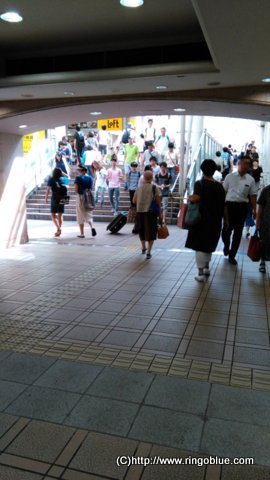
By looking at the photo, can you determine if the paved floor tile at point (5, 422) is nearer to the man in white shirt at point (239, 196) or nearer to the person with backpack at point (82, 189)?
the man in white shirt at point (239, 196)

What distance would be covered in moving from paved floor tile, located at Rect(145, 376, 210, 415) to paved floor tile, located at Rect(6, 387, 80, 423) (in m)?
0.59

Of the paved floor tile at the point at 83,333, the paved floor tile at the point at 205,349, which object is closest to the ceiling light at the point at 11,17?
the paved floor tile at the point at 83,333

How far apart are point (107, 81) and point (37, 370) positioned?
4.19m

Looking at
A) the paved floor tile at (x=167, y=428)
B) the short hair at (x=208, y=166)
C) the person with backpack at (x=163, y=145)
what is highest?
the person with backpack at (x=163, y=145)

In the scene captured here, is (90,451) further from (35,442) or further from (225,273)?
(225,273)

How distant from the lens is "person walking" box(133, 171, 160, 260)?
738cm

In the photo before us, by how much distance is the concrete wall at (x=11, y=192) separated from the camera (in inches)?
348

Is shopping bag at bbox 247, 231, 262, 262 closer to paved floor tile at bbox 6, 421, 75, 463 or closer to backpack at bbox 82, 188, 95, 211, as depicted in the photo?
paved floor tile at bbox 6, 421, 75, 463

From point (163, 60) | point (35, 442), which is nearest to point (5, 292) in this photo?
point (35, 442)

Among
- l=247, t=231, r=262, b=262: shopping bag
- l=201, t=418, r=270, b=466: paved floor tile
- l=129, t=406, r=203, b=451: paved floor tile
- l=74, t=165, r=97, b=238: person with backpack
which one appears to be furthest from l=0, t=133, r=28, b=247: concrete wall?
l=201, t=418, r=270, b=466: paved floor tile

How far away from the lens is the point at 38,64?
6.02m

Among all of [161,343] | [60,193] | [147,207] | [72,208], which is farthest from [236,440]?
[72,208]

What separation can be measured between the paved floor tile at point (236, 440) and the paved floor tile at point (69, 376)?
102 cm

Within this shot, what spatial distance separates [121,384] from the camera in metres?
3.15
